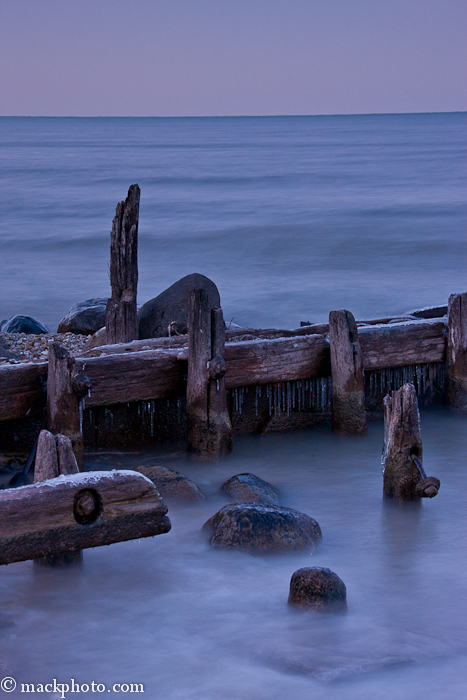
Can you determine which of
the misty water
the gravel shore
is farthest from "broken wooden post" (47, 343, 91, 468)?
the gravel shore

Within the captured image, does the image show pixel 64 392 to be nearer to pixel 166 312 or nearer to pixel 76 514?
pixel 76 514

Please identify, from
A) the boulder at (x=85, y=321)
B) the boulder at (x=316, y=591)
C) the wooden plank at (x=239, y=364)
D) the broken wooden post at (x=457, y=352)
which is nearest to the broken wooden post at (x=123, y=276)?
the wooden plank at (x=239, y=364)

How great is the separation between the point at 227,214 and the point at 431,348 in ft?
77.9

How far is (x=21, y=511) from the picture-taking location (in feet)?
12.2

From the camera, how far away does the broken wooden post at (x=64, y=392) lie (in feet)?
19.8

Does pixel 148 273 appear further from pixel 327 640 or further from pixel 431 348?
pixel 327 640

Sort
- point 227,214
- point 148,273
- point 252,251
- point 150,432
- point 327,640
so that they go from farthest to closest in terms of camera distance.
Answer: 1. point 227,214
2. point 252,251
3. point 148,273
4. point 150,432
5. point 327,640

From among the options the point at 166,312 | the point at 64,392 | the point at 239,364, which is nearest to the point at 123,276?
the point at 166,312

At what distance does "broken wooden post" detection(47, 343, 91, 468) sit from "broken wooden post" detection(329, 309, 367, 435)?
251cm

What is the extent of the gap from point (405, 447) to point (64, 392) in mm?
2730

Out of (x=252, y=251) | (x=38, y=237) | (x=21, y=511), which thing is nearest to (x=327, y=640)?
(x=21, y=511)

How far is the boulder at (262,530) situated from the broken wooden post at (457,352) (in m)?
3.28

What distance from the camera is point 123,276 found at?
363 inches

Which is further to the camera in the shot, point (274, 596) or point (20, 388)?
point (20, 388)
